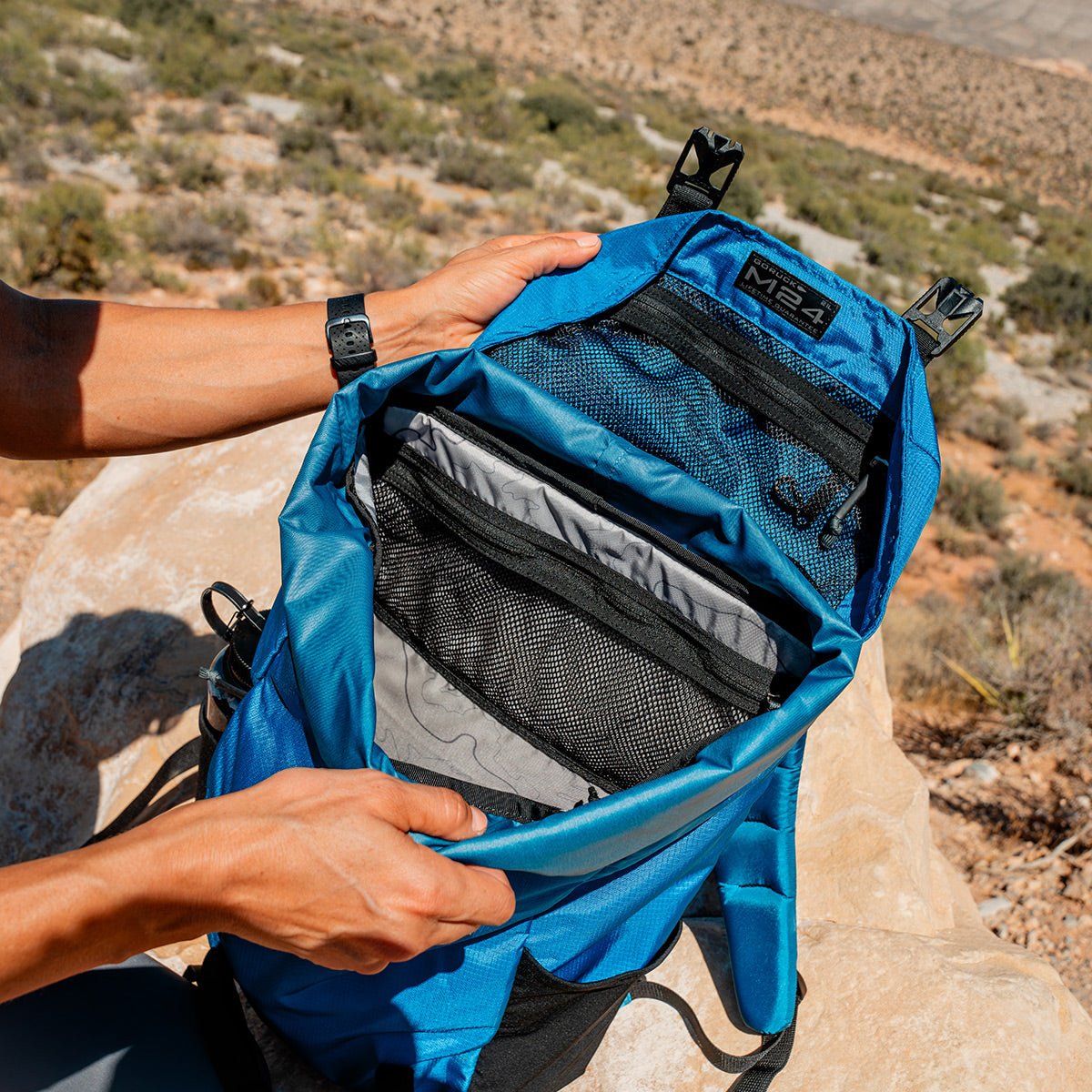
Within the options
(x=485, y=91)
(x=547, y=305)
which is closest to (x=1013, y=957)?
(x=547, y=305)

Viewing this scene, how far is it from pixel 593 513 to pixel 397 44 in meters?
20.3

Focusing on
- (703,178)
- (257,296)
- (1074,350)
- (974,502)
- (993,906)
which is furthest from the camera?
(1074,350)

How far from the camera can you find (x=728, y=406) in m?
1.34

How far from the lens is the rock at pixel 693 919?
49.3 inches

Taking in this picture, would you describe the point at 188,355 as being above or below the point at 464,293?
below

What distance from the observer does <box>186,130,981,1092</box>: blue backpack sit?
1045 mm

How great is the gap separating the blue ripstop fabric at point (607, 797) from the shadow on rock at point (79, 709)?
2.86 ft

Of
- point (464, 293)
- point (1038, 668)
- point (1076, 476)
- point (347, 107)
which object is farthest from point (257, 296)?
point (1076, 476)

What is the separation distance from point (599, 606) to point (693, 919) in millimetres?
683

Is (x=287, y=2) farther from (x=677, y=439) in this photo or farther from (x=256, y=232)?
(x=677, y=439)

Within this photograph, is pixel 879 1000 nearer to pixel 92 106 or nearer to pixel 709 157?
pixel 709 157

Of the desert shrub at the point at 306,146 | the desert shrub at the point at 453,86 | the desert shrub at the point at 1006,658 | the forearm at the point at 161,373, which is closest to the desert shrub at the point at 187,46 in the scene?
the desert shrub at the point at 306,146

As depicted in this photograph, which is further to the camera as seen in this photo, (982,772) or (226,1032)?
(982,772)

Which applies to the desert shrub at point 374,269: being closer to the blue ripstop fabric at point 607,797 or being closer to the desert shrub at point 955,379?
the desert shrub at point 955,379
